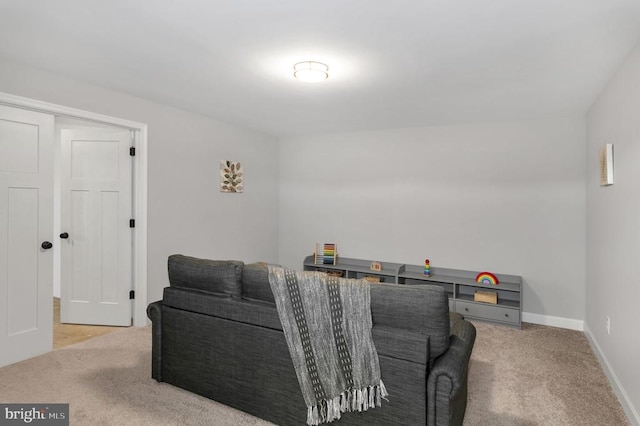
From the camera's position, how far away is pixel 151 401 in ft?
8.25

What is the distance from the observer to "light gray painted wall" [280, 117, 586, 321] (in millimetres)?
4316

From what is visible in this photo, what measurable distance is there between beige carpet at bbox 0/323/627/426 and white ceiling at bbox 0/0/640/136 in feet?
7.44

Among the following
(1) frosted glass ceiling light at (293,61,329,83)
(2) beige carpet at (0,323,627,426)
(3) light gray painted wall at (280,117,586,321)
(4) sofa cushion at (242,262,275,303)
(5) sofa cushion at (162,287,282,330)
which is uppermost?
(1) frosted glass ceiling light at (293,61,329,83)

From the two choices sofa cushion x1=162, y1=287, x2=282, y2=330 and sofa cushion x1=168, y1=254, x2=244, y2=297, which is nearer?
sofa cushion x1=162, y1=287, x2=282, y2=330

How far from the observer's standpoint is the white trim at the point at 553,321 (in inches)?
167

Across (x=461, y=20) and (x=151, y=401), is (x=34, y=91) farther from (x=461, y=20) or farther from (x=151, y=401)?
(x=461, y=20)

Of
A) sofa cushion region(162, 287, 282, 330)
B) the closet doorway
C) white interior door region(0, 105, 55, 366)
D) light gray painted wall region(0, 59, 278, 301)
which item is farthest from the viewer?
light gray painted wall region(0, 59, 278, 301)

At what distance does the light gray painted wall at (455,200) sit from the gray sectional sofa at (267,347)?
8.31ft

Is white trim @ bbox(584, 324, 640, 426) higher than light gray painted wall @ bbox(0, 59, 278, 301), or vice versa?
light gray painted wall @ bbox(0, 59, 278, 301)

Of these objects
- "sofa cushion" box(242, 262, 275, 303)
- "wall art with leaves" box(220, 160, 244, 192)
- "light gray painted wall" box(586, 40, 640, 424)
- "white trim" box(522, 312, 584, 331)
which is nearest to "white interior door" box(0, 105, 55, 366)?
"wall art with leaves" box(220, 160, 244, 192)

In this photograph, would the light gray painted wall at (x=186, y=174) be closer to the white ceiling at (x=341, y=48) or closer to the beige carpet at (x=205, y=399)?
the white ceiling at (x=341, y=48)

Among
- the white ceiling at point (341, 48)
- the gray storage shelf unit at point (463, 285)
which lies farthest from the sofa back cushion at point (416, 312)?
the gray storage shelf unit at point (463, 285)

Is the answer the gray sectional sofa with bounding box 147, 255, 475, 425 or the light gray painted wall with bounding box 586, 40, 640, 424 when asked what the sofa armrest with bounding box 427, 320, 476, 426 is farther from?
the light gray painted wall with bounding box 586, 40, 640, 424

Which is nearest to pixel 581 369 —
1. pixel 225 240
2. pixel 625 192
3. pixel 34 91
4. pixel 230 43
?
pixel 625 192
